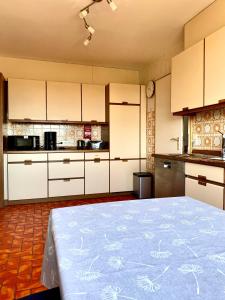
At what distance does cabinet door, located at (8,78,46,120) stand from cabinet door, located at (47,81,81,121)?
0.37 feet

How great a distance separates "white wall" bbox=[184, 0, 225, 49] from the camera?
2351 mm

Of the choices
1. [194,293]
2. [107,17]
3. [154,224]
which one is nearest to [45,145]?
[107,17]

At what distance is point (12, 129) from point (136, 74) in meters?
2.64

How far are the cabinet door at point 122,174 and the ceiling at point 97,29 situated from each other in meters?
1.88

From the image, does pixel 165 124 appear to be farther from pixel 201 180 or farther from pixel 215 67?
pixel 201 180

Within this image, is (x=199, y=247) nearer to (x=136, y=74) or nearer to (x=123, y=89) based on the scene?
(x=123, y=89)

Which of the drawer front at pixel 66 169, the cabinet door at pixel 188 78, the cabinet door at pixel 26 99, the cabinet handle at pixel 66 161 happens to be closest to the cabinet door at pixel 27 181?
the drawer front at pixel 66 169

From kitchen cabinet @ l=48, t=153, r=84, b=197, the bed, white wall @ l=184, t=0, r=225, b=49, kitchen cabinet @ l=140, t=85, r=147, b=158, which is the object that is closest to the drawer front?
kitchen cabinet @ l=48, t=153, r=84, b=197

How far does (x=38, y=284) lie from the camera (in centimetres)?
162

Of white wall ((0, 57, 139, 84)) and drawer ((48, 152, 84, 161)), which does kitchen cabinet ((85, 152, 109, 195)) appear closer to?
drawer ((48, 152, 84, 161))

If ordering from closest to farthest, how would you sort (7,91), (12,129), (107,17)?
1. (107,17)
2. (7,91)
3. (12,129)

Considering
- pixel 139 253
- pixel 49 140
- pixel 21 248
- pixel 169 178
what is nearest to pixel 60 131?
pixel 49 140

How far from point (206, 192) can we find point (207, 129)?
963 millimetres

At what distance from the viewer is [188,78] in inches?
104
